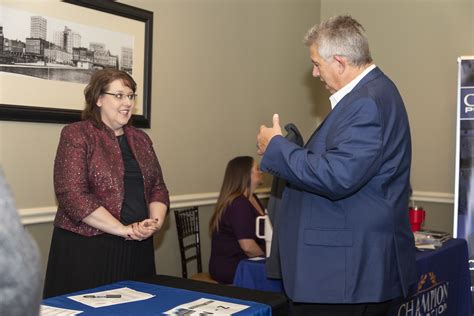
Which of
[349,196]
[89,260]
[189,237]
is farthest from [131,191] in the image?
[189,237]

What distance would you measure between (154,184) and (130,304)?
3.50 ft

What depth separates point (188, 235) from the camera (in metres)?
3.77

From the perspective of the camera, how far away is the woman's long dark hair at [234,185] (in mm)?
3398

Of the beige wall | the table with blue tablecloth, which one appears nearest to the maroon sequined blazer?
the table with blue tablecloth

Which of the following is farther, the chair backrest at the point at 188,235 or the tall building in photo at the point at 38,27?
the chair backrest at the point at 188,235

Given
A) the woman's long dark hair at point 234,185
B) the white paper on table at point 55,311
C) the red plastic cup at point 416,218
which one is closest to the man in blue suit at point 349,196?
the white paper on table at point 55,311

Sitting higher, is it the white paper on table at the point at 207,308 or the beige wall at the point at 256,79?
the beige wall at the point at 256,79

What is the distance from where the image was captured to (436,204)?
4668 mm

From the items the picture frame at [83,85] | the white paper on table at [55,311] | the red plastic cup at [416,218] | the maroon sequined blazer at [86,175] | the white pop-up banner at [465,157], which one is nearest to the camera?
the white paper on table at [55,311]

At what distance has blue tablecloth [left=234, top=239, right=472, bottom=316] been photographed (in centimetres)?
255

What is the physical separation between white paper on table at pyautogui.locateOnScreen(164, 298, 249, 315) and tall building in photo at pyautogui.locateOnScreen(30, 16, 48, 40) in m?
1.78

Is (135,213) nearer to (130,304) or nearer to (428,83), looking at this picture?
(130,304)

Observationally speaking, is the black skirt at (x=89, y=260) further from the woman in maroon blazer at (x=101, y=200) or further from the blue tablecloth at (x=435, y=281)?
the blue tablecloth at (x=435, y=281)

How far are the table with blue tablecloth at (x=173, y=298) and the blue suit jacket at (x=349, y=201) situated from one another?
121mm
